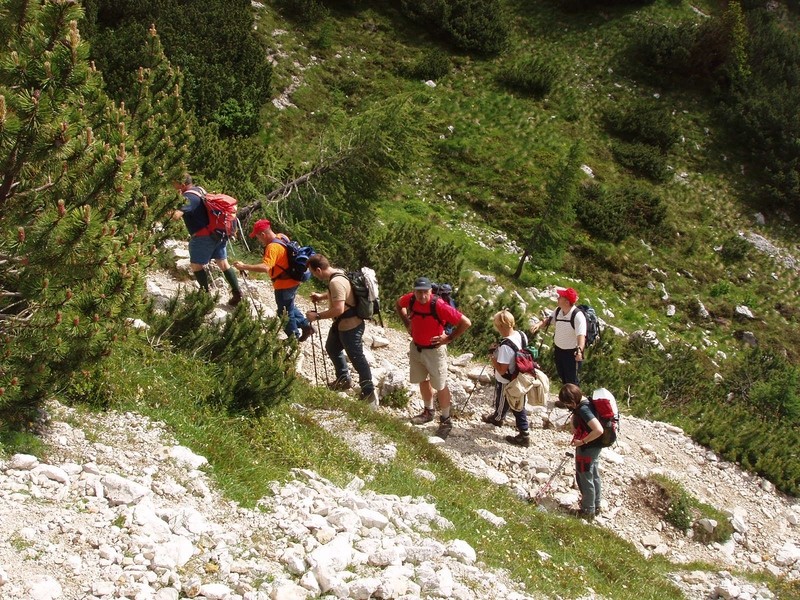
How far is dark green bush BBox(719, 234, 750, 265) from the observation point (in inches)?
904

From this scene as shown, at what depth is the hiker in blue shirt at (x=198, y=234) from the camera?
7.73 m

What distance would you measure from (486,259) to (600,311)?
12.1ft

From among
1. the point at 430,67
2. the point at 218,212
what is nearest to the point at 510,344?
the point at 218,212

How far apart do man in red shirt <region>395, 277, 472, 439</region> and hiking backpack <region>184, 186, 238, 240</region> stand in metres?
2.34

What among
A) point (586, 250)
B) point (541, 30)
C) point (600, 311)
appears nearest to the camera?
point (600, 311)

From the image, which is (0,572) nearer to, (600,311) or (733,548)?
(733,548)

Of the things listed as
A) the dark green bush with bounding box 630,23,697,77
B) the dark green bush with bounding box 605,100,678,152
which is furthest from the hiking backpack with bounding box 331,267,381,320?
the dark green bush with bounding box 630,23,697,77

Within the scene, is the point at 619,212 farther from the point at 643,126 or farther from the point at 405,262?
the point at 405,262

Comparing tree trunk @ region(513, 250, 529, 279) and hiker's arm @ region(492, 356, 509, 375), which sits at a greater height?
hiker's arm @ region(492, 356, 509, 375)

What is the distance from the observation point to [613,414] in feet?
23.0

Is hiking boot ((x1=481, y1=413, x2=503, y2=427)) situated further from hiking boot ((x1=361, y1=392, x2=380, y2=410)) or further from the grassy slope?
the grassy slope

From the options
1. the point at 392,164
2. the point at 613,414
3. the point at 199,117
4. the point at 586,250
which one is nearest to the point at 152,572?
the point at 613,414

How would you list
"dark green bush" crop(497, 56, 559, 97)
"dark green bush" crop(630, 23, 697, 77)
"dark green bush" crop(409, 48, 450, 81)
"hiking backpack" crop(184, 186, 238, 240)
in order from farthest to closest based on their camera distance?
1. "dark green bush" crop(630, 23, 697, 77)
2. "dark green bush" crop(497, 56, 559, 97)
3. "dark green bush" crop(409, 48, 450, 81)
4. "hiking backpack" crop(184, 186, 238, 240)

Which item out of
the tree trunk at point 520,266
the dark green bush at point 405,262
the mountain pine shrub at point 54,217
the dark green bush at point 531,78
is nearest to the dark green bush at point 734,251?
the tree trunk at point 520,266
